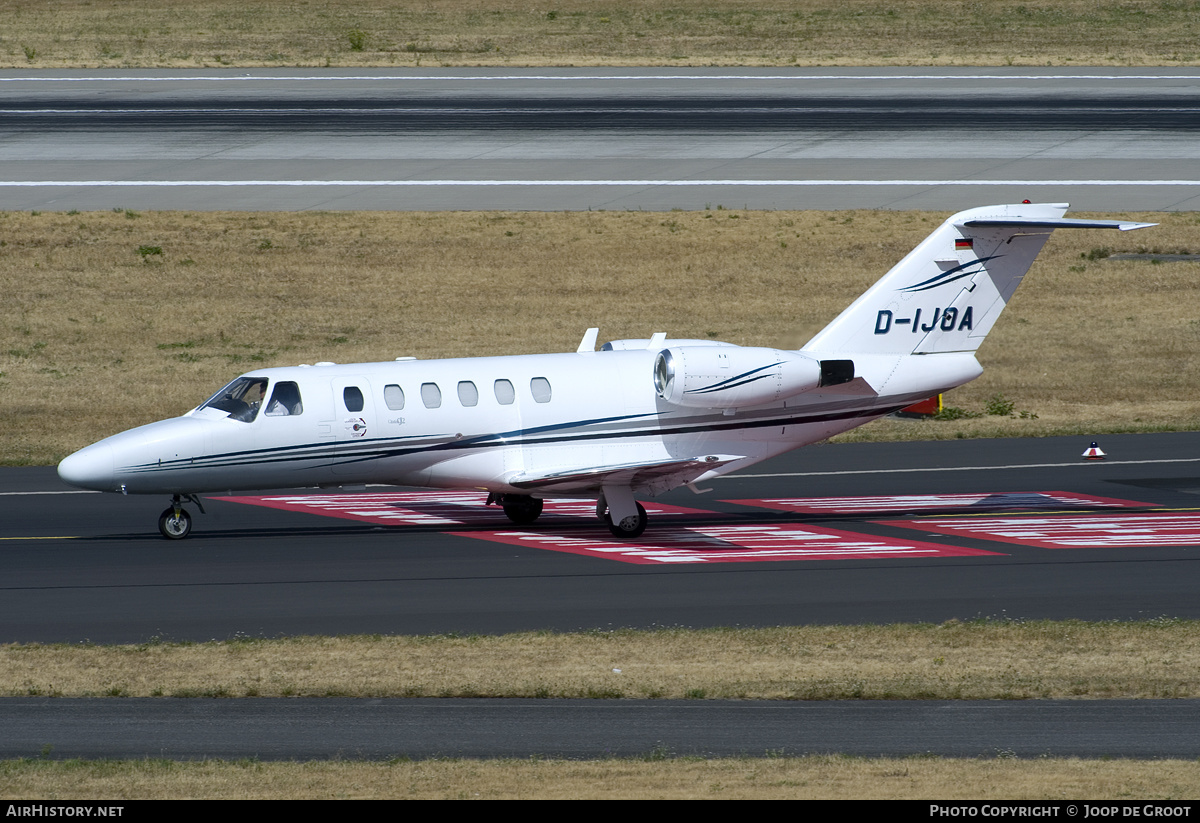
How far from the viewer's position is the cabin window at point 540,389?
2428 centimetres

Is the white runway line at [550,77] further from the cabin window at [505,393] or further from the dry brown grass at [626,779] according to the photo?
the dry brown grass at [626,779]

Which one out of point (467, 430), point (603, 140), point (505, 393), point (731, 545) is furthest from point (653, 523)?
point (603, 140)

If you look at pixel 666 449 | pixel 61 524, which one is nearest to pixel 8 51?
pixel 61 524

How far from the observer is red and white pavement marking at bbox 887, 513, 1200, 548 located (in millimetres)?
23297

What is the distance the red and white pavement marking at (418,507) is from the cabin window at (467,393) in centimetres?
258

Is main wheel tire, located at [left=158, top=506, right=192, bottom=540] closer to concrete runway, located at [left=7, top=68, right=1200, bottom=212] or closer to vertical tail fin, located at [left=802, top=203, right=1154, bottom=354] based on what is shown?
vertical tail fin, located at [left=802, top=203, right=1154, bottom=354]

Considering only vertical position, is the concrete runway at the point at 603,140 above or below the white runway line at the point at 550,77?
below

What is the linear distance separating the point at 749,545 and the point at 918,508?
4.39 meters

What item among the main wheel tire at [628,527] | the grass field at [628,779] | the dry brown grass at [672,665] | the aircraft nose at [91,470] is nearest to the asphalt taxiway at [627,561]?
the main wheel tire at [628,527]

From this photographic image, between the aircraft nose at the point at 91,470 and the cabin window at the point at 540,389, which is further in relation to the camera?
the cabin window at the point at 540,389

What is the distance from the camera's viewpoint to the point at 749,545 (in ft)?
77.2

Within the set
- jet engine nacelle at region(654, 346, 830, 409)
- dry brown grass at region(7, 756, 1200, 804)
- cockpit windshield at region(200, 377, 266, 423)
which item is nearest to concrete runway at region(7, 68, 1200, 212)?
jet engine nacelle at region(654, 346, 830, 409)

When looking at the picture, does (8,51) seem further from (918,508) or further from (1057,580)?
(1057,580)
